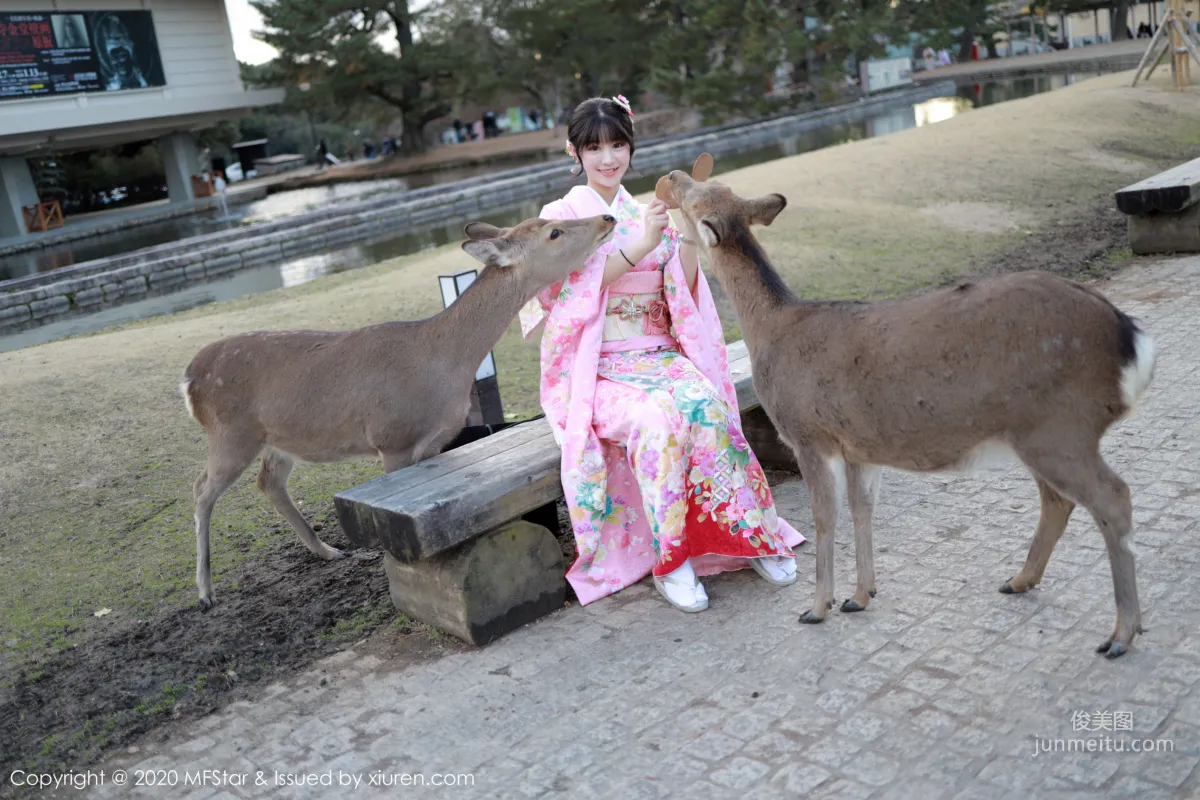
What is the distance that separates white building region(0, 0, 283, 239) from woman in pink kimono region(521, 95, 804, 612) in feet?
78.1

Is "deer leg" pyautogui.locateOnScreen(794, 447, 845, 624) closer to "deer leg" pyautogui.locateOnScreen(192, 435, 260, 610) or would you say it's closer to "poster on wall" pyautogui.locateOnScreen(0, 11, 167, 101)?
"deer leg" pyautogui.locateOnScreen(192, 435, 260, 610)

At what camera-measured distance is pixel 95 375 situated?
23.2 feet

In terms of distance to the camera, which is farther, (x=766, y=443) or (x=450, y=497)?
(x=766, y=443)

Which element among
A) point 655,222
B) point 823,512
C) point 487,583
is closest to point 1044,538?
point 823,512

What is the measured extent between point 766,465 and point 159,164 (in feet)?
109

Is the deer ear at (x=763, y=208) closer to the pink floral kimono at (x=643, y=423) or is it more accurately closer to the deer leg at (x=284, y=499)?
the pink floral kimono at (x=643, y=423)

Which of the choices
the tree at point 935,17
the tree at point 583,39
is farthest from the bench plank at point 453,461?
the tree at point 583,39

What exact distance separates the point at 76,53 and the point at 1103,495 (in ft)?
89.8

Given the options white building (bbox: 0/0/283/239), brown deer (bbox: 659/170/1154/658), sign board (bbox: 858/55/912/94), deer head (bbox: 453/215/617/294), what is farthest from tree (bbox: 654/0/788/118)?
brown deer (bbox: 659/170/1154/658)

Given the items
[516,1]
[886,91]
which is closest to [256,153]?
[516,1]

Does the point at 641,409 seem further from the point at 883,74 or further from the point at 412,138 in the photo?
the point at 412,138

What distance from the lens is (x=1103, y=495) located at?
113 inches

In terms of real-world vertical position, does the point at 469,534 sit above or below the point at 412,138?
below

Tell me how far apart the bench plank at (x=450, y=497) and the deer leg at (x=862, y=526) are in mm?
977
